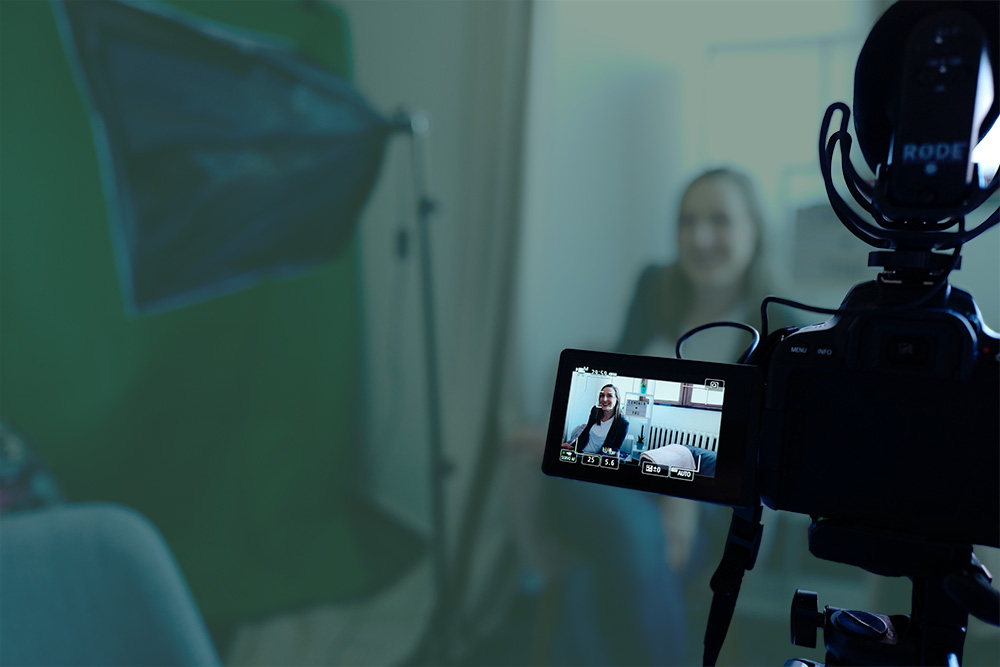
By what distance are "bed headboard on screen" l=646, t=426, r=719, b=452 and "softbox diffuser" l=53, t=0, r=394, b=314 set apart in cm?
134

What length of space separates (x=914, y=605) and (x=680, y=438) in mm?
300

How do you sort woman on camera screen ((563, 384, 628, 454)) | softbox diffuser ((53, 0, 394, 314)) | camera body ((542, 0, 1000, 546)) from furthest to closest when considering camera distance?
softbox diffuser ((53, 0, 394, 314)) → woman on camera screen ((563, 384, 628, 454)) → camera body ((542, 0, 1000, 546))

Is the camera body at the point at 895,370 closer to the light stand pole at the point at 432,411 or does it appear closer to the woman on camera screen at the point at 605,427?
the woman on camera screen at the point at 605,427

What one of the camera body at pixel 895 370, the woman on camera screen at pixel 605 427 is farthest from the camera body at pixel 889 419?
the woman on camera screen at pixel 605 427

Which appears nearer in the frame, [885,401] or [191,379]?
[885,401]

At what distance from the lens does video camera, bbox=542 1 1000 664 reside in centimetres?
62

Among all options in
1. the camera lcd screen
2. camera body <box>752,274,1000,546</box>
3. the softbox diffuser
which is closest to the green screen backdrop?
the softbox diffuser

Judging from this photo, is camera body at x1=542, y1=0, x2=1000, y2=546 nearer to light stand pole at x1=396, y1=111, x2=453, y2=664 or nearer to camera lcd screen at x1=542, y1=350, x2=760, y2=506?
camera lcd screen at x1=542, y1=350, x2=760, y2=506

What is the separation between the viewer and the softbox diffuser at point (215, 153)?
1.73 metres

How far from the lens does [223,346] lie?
1849 mm

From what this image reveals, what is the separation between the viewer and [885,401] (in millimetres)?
648

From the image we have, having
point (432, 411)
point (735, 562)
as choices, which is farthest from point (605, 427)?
point (432, 411)

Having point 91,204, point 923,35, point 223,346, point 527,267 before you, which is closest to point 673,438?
point 923,35

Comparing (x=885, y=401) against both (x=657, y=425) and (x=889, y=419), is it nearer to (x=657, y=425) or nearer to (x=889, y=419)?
(x=889, y=419)
